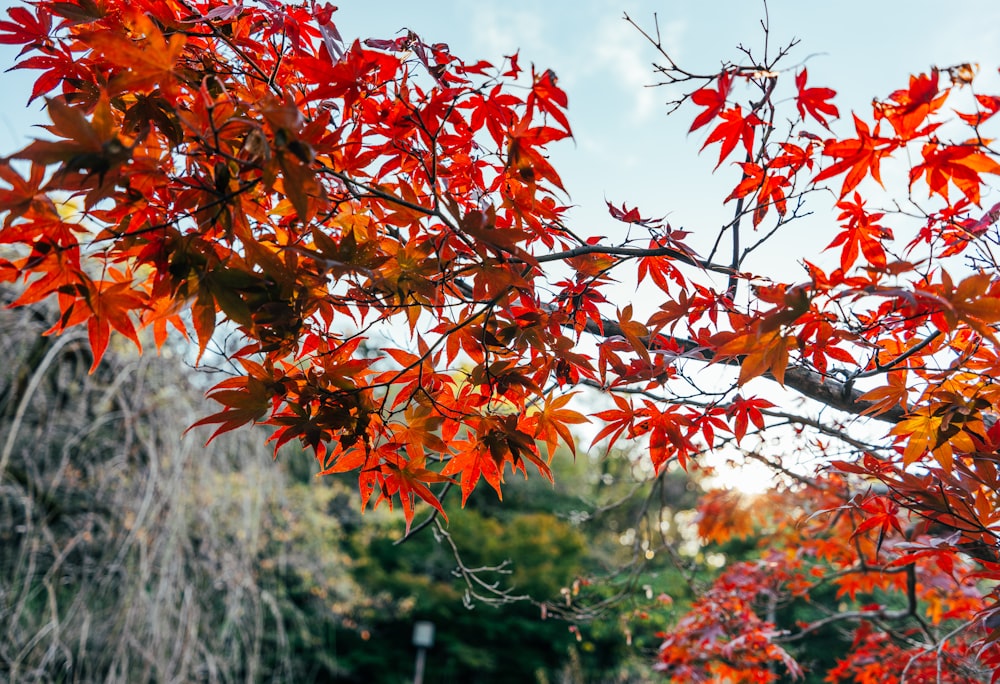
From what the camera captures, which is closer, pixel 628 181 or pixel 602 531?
pixel 628 181

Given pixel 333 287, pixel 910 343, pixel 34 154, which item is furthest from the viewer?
pixel 910 343

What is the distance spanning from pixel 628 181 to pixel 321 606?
3.60 metres

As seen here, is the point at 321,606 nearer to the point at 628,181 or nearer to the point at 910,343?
the point at 628,181

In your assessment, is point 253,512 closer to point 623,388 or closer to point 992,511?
point 623,388

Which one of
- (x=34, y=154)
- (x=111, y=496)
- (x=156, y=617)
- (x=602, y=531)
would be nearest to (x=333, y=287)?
(x=34, y=154)

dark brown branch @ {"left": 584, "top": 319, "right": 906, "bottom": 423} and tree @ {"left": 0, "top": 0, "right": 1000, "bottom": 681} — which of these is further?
dark brown branch @ {"left": 584, "top": 319, "right": 906, "bottom": 423}

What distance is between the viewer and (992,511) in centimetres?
93

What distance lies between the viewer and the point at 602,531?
8.88 m

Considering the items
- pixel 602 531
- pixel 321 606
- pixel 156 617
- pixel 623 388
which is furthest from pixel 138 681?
pixel 602 531

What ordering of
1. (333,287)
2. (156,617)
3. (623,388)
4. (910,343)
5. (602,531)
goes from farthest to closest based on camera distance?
(602,531) → (156,617) → (623,388) → (910,343) → (333,287)

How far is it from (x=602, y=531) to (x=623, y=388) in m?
8.06

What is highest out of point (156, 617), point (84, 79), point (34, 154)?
point (84, 79)

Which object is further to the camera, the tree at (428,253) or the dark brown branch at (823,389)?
the dark brown branch at (823,389)

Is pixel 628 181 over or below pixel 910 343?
over
